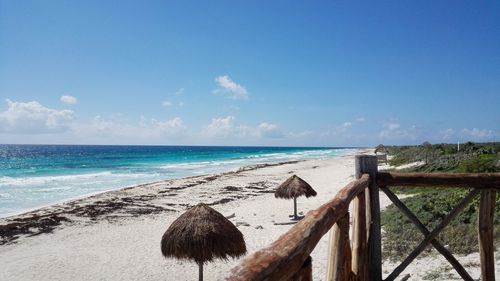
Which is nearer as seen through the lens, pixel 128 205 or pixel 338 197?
pixel 338 197

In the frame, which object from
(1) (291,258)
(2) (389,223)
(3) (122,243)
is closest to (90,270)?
(3) (122,243)

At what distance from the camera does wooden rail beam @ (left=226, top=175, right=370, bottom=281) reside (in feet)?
3.67

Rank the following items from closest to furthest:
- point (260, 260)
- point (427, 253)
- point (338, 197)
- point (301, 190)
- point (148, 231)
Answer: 1. point (260, 260)
2. point (338, 197)
3. point (427, 253)
4. point (148, 231)
5. point (301, 190)

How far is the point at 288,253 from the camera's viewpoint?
51.8 inches

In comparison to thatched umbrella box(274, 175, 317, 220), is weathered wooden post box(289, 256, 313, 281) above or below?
above

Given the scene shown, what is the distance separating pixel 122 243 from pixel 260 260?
11.6 m

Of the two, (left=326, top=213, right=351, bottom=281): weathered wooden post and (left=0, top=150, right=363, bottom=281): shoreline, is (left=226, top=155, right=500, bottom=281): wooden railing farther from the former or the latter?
(left=0, top=150, right=363, bottom=281): shoreline

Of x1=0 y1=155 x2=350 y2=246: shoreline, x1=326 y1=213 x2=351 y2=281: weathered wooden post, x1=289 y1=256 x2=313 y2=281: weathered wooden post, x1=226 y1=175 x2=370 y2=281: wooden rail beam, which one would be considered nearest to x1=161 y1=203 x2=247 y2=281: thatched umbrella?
x1=326 y1=213 x2=351 y2=281: weathered wooden post

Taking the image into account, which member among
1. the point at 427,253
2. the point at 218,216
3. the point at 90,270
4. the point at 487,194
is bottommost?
the point at 90,270

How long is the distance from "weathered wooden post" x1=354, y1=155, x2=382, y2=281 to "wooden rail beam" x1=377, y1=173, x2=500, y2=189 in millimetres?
83

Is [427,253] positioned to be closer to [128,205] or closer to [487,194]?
[487,194]

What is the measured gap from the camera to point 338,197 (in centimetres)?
226

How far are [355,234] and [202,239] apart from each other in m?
4.55

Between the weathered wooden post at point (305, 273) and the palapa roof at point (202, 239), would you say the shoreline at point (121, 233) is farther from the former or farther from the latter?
the weathered wooden post at point (305, 273)
